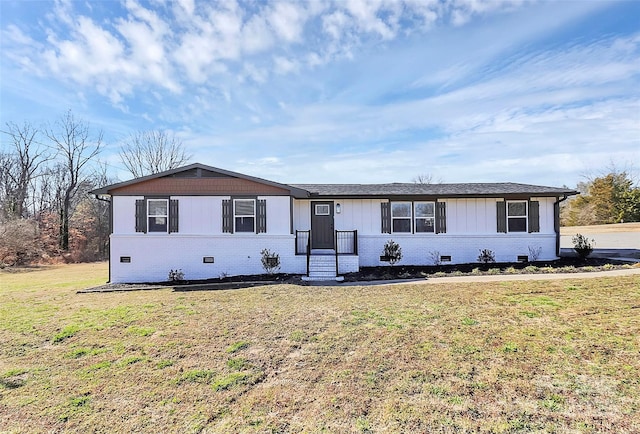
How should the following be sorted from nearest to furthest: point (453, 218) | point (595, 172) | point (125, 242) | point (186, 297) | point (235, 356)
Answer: point (235, 356), point (186, 297), point (125, 242), point (453, 218), point (595, 172)

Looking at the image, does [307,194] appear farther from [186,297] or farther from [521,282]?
[521,282]

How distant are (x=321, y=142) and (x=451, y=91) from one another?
31.7ft

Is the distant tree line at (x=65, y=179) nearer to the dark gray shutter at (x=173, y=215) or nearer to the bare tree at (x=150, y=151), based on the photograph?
the bare tree at (x=150, y=151)

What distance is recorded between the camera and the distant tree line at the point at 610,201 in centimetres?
2814

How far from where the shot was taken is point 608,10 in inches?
396

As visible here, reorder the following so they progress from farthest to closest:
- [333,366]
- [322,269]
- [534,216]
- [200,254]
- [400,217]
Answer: [400,217]
[534,216]
[200,254]
[322,269]
[333,366]

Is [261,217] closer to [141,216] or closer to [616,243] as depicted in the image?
[141,216]

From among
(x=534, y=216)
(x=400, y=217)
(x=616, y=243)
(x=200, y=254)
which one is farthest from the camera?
(x=616, y=243)

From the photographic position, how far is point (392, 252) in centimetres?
1302

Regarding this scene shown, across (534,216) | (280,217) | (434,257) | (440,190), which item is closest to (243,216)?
(280,217)

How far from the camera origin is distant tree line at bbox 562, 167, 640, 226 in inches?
1108

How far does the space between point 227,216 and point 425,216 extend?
7779mm

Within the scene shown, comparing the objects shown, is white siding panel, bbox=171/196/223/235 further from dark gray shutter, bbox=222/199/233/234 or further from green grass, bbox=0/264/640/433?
green grass, bbox=0/264/640/433

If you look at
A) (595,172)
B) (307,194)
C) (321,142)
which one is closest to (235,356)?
(307,194)
